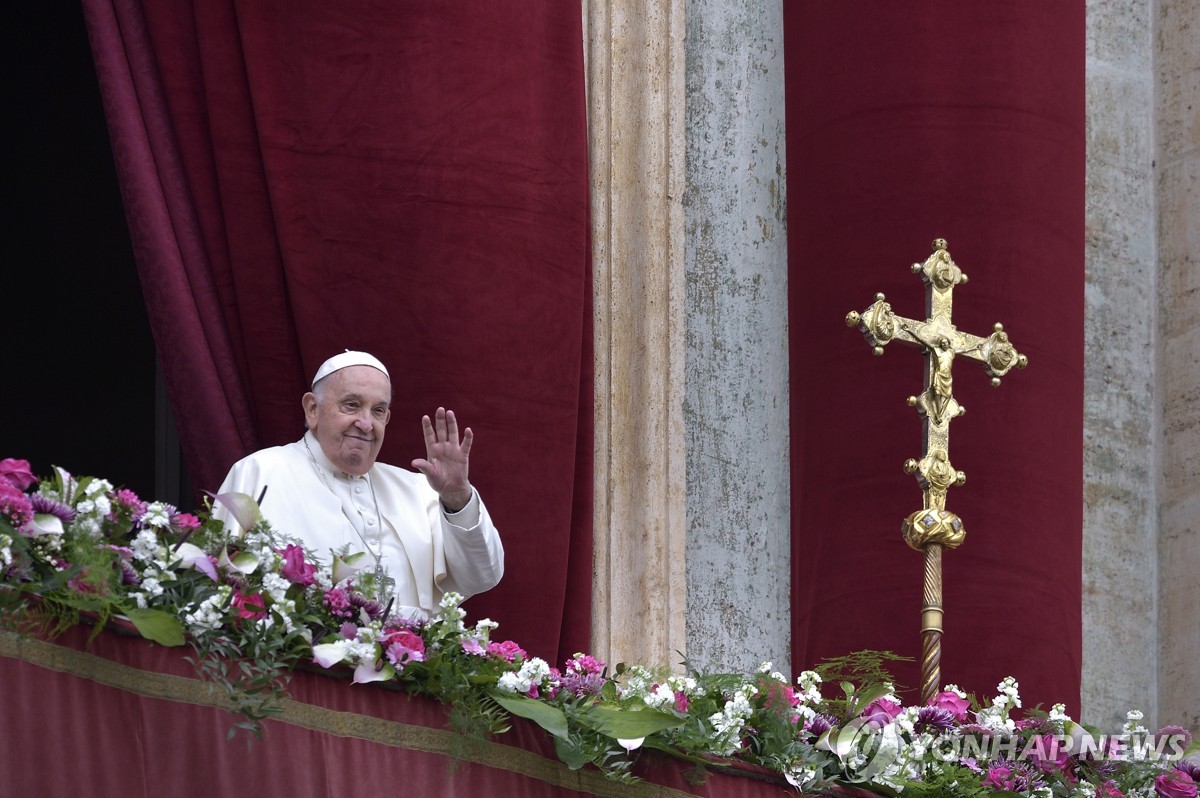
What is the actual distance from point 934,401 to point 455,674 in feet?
5.28

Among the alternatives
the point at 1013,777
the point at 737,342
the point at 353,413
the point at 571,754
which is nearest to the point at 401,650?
the point at 571,754

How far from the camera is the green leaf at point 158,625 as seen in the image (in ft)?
12.6

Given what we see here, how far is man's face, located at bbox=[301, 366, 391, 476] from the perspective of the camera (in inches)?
217

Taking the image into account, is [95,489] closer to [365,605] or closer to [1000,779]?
[365,605]

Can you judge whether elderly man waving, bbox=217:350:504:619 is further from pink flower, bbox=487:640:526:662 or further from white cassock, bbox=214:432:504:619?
pink flower, bbox=487:640:526:662

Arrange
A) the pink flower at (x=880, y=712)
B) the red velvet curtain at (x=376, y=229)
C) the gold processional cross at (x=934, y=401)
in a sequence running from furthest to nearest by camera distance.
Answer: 1. the red velvet curtain at (x=376, y=229)
2. the gold processional cross at (x=934, y=401)
3. the pink flower at (x=880, y=712)

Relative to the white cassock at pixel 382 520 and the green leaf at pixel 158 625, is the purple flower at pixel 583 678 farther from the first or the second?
the white cassock at pixel 382 520

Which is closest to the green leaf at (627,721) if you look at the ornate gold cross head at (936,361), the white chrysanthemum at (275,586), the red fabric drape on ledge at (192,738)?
the red fabric drape on ledge at (192,738)

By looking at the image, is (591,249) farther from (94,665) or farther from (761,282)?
(94,665)

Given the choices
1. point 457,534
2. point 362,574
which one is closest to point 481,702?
point 362,574

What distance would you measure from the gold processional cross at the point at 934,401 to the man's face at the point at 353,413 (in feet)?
3.85

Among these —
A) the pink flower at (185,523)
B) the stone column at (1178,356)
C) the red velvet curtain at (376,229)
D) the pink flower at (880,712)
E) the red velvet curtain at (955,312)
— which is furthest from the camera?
the stone column at (1178,356)

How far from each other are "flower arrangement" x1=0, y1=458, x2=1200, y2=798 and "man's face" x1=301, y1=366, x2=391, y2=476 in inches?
52.0

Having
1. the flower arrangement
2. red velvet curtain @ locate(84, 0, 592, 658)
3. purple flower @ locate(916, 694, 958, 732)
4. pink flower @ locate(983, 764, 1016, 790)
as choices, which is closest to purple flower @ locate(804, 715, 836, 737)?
the flower arrangement
